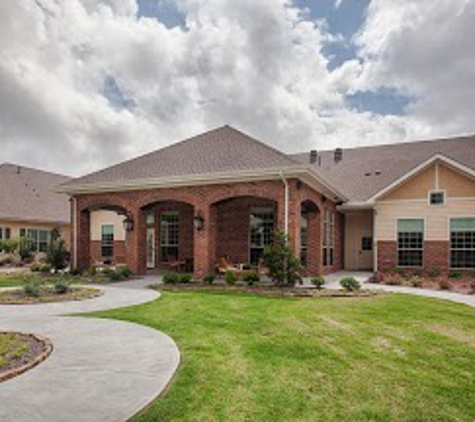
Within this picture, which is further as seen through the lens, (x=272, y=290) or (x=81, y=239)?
(x=81, y=239)

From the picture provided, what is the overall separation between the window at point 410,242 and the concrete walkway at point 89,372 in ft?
47.1

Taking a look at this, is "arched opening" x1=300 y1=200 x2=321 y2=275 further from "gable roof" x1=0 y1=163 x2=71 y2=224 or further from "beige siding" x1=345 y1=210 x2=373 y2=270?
"gable roof" x1=0 y1=163 x2=71 y2=224

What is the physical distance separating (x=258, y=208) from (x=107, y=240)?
13.4 m

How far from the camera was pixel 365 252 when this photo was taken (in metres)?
19.9

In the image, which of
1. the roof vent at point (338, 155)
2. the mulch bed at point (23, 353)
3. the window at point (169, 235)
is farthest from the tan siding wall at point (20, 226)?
the mulch bed at point (23, 353)

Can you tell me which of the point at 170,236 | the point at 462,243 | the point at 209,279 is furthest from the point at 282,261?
the point at 462,243

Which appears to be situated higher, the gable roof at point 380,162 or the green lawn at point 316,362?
the gable roof at point 380,162

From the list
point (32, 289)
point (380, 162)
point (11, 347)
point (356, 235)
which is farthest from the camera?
point (380, 162)

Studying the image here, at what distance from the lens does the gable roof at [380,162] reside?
2016 centimetres

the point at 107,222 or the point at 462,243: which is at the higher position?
the point at 107,222

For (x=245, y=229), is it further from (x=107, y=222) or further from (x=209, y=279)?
(x=107, y=222)

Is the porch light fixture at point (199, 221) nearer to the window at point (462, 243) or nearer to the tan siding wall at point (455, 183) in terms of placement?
the tan siding wall at point (455, 183)

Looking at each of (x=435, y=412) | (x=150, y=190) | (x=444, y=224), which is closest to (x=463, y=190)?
(x=444, y=224)

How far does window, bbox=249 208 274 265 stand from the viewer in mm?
15945
